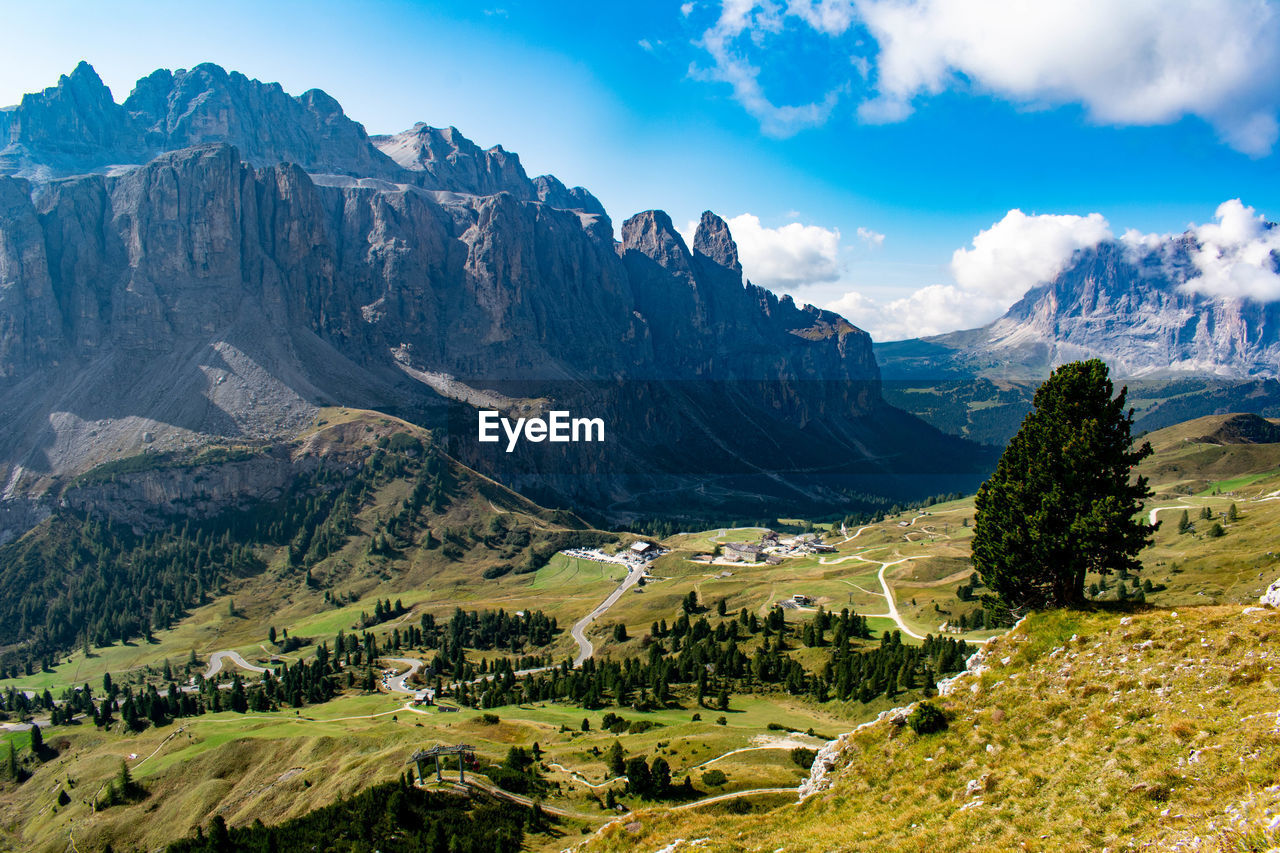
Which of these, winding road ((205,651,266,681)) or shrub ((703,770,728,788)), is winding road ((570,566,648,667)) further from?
shrub ((703,770,728,788))

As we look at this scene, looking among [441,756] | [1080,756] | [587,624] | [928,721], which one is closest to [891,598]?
[587,624]

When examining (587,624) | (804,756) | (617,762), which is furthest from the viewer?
(587,624)

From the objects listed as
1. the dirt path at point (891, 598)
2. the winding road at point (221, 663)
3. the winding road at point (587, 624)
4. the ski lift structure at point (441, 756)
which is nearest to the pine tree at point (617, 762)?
the ski lift structure at point (441, 756)

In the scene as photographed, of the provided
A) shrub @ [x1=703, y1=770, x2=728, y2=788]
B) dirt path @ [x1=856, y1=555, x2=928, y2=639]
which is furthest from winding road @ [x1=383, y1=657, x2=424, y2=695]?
dirt path @ [x1=856, y1=555, x2=928, y2=639]

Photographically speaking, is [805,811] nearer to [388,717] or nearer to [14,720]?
[388,717]

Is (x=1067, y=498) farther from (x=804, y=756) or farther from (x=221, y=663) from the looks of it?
(x=221, y=663)

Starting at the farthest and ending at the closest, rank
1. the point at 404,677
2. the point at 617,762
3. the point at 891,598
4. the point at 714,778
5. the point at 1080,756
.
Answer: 1. the point at 891,598
2. the point at 404,677
3. the point at 617,762
4. the point at 714,778
5. the point at 1080,756

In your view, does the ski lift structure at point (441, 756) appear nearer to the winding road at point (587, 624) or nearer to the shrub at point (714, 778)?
the shrub at point (714, 778)
